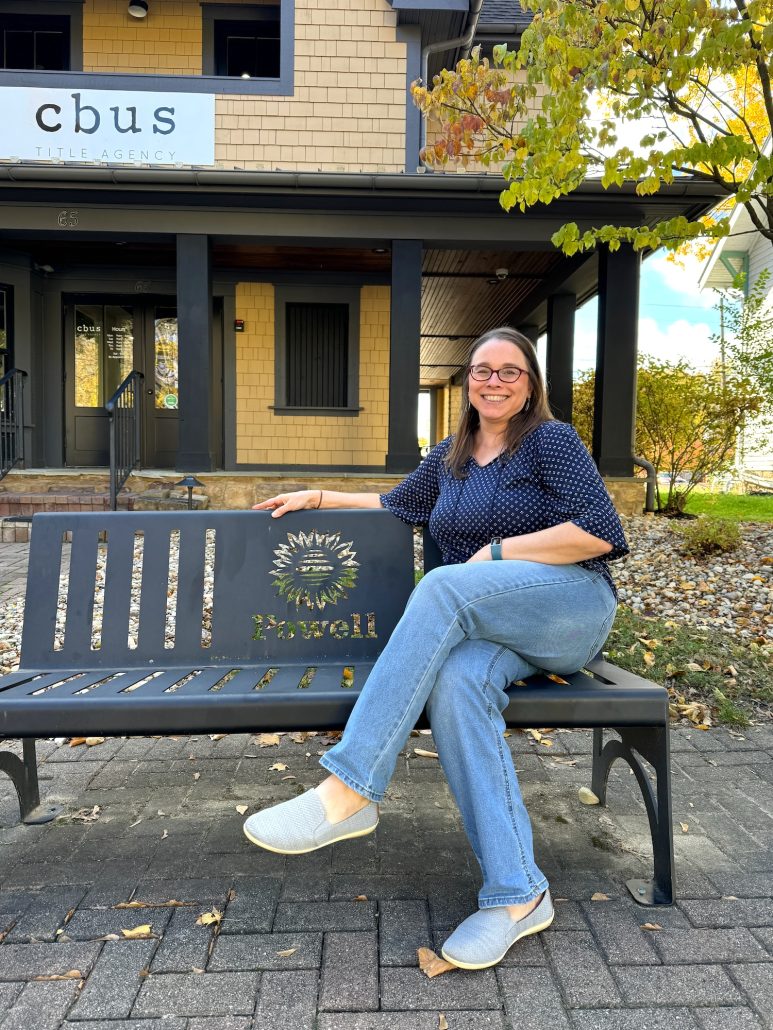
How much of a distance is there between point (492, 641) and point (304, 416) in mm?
9071

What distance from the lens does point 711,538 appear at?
6543 mm

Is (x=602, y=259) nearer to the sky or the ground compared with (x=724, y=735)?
nearer to the sky

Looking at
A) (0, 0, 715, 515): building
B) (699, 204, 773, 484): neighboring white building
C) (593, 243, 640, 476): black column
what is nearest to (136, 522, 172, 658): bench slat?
(0, 0, 715, 515): building

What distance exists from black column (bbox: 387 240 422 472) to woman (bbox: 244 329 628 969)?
254 inches

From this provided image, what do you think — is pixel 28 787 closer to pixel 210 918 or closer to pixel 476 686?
pixel 210 918

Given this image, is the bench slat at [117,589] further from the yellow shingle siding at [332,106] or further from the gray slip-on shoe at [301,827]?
the yellow shingle siding at [332,106]

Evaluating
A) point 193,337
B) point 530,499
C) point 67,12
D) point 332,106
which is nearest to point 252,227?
point 193,337

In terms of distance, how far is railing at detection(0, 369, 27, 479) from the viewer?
915 cm

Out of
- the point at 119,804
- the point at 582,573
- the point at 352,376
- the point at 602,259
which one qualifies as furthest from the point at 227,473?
the point at 582,573

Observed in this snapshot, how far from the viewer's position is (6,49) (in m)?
10.3

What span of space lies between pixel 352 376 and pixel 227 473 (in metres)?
2.75

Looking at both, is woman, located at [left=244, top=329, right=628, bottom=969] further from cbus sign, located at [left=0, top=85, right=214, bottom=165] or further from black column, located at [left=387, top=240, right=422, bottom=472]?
cbus sign, located at [left=0, top=85, right=214, bottom=165]

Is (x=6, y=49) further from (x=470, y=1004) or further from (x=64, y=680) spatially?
(x=470, y=1004)

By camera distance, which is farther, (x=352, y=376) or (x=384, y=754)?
(x=352, y=376)
